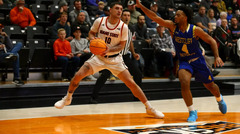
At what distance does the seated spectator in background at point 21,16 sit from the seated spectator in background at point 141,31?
2.77 metres

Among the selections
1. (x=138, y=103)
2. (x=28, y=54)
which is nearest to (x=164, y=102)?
(x=138, y=103)

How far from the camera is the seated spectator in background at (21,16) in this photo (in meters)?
9.97

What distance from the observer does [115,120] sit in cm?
543

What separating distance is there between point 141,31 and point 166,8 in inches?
116

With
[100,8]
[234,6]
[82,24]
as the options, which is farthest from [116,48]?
[234,6]

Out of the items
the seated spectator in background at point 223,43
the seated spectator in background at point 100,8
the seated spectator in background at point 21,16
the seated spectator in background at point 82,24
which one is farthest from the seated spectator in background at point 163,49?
the seated spectator in background at point 21,16

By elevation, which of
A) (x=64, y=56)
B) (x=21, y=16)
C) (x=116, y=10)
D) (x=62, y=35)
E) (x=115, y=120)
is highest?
(x=116, y=10)

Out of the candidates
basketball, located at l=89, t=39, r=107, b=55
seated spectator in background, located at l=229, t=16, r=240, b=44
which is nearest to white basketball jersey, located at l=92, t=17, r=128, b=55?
basketball, located at l=89, t=39, r=107, b=55

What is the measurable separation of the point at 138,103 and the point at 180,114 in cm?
150

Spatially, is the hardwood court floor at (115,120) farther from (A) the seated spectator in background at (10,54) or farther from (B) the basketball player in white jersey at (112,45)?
(A) the seated spectator in background at (10,54)

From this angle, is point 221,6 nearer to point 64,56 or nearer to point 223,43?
point 223,43

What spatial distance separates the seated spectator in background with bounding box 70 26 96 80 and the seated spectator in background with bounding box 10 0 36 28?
58.4 inches

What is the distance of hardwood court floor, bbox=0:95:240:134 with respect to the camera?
15.2 feet

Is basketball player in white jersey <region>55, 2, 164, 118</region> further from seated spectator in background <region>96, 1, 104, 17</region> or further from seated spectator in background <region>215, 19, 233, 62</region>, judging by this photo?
seated spectator in background <region>215, 19, 233, 62</region>
